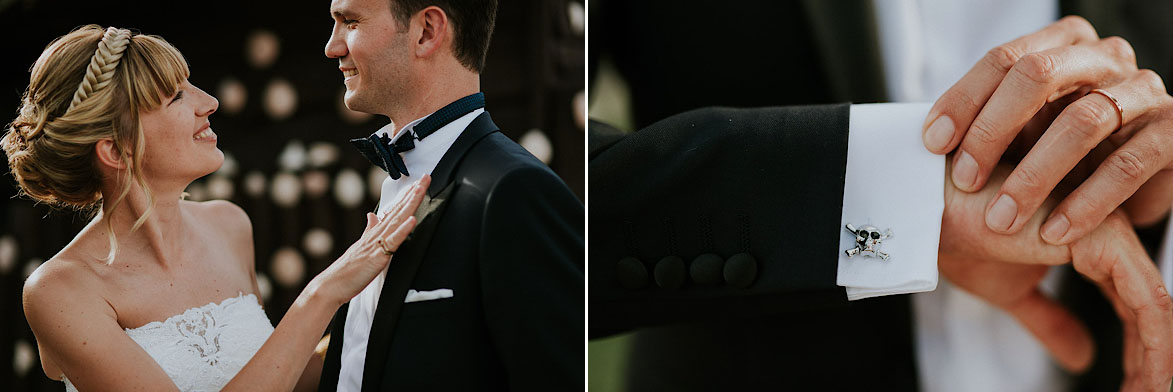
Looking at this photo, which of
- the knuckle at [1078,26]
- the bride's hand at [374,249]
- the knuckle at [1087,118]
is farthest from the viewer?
the knuckle at [1078,26]

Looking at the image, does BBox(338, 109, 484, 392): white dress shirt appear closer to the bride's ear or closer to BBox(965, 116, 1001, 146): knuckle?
the bride's ear

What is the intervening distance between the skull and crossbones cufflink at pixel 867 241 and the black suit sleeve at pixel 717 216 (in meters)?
0.02

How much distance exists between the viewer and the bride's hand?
3.64 ft

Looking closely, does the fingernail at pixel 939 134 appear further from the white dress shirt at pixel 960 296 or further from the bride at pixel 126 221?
the bride at pixel 126 221

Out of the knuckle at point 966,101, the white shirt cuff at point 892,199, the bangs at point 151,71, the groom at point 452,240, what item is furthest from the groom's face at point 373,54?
the knuckle at point 966,101

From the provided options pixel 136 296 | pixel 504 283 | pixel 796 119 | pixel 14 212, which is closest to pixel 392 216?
pixel 504 283

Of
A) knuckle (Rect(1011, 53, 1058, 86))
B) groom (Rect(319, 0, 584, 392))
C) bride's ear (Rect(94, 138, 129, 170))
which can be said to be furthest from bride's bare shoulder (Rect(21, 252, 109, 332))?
knuckle (Rect(1011, 53, 1058, 86))

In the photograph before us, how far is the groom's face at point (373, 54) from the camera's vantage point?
1.16 meters

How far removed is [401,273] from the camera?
111cm

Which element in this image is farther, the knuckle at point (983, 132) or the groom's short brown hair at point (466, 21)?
the groom's short brown hair at point (466, 21)

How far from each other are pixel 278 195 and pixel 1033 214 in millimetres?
1393

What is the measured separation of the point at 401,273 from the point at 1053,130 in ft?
2.90

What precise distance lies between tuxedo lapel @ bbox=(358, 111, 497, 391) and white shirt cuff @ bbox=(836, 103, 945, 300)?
0.56 metres

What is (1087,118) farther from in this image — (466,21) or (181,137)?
(181,137)
